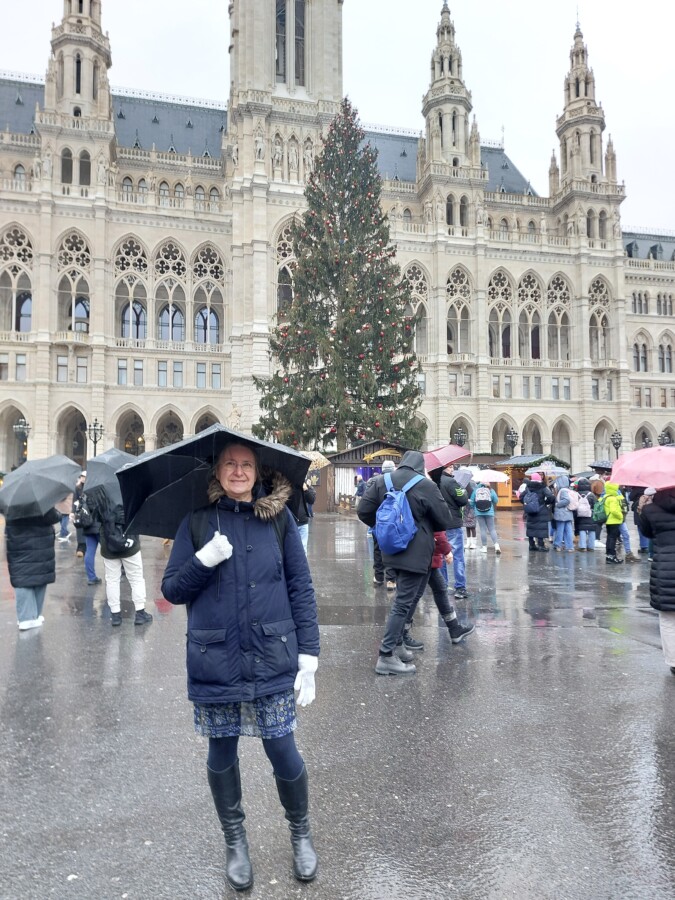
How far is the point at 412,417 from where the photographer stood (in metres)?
25.9

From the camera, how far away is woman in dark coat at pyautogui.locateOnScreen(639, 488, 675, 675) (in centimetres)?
518

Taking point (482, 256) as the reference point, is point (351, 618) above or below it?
below

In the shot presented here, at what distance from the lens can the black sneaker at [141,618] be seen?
7203mm

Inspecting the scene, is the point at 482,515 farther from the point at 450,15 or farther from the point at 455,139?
the point at 450,15

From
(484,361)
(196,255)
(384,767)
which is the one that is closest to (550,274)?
(484,361)

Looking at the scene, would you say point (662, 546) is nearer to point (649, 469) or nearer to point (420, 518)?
point (649, 469)

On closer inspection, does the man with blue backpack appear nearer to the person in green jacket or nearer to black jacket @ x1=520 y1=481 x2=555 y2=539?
the person in green jacket

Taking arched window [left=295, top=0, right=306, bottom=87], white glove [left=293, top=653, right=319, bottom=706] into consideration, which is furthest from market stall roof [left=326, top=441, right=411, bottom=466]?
arched window [left=295, top=0, right=306, bottom=87]

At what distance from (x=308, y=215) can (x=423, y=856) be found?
27326mm

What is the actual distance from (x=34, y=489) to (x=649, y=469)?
240 inches

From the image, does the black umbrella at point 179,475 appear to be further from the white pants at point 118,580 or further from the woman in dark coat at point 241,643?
the white pants at point 118,580

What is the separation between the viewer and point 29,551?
22.4 feet

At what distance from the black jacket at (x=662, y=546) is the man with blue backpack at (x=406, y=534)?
5.78ft

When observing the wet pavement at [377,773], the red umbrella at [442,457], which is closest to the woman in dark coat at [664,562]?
the wet pavement at [377,773]
